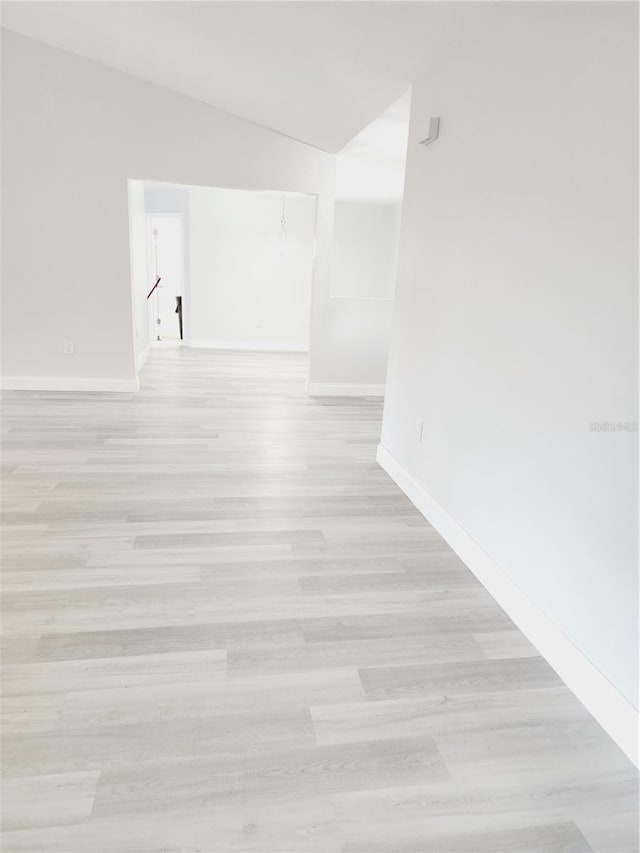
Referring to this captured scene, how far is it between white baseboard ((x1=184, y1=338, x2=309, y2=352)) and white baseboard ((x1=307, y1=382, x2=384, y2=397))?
11.1 feet

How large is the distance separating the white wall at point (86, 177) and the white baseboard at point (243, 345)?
3494mm

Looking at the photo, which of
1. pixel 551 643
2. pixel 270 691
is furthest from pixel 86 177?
pixel 551 643

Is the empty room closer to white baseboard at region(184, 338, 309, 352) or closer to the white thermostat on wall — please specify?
the white thermostat on wall

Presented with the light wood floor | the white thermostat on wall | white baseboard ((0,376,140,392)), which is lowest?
the light wood floor

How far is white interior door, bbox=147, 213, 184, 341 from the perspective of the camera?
29.3ft

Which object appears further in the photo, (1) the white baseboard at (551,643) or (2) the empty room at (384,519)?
(1) the white baseboard at (551,643)

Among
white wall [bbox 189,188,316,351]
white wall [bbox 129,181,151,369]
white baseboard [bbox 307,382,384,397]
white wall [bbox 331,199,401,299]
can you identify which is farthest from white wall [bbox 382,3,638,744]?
white wall [bbox 189,188,316,351]

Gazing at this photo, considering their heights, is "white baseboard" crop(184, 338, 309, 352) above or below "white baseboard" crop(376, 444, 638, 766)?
above

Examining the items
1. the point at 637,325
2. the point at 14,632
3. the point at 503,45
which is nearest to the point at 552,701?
the point at 637,325

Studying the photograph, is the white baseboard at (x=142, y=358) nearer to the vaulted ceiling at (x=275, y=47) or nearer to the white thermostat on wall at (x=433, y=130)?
the vaulted ceiling at (x=275, y=47)

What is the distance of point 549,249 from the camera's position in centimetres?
186

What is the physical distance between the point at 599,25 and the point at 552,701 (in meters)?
2.06

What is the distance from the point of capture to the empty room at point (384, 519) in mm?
1369

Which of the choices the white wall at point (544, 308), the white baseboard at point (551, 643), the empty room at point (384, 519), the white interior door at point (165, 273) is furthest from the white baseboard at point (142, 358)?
the white baseboard at point (551, 643)
